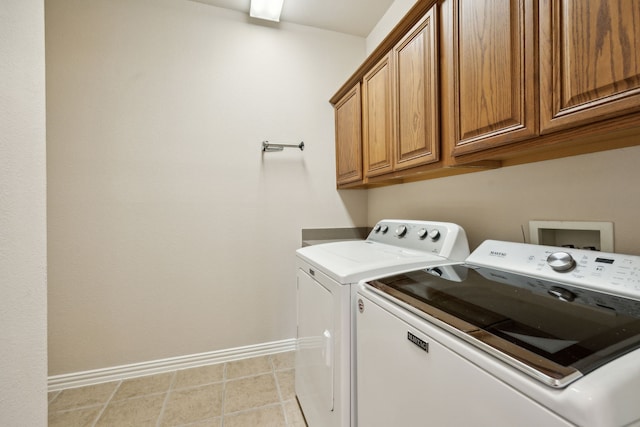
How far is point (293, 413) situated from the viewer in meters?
1.59

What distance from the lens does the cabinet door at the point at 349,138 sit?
2018 mm

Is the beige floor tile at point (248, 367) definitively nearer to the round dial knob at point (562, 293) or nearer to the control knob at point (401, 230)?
the control knob at point (401, 230)

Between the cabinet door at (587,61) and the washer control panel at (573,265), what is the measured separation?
1.43ft

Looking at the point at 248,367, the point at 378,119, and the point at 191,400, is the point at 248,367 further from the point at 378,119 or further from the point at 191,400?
the point at 378,119

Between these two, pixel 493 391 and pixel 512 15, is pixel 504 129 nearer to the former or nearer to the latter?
pixel 512 15

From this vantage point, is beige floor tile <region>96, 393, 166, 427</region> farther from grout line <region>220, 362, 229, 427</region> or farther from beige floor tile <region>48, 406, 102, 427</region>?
grout line <region>220, 362, 229, 427</region>

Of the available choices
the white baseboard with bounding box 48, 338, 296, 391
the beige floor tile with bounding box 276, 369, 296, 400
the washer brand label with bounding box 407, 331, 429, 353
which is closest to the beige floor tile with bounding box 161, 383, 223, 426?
the white baseboard with bounding box 48, 338, 296, 391

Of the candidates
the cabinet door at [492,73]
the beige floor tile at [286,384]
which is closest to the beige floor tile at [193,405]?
the beige floor tile at [286,384]

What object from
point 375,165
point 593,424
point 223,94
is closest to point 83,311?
point 223,94

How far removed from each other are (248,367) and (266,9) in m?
2.73

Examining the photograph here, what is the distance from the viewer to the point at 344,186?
2.37 meters

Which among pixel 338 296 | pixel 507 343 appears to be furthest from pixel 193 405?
pixel 507 343

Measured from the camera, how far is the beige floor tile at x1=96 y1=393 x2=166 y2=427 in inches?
60.7

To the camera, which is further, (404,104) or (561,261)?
(404,104)
